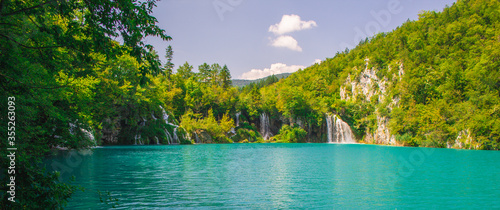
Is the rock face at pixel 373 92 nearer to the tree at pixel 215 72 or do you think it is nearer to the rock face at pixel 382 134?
the rock face at pixel 382 134

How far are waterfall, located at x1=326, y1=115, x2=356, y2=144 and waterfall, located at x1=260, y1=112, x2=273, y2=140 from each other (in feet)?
50.6

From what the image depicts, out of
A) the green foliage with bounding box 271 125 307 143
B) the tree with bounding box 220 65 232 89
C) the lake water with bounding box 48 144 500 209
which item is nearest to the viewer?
the lake water with bounding box 48 144 500 209

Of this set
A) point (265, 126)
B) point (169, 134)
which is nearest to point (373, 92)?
point (265, 126)

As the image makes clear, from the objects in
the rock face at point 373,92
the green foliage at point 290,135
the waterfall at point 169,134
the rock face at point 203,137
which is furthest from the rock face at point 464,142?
the waterfall at point 169,134

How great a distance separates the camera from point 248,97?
73.2 m

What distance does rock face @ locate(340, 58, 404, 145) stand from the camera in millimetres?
56281

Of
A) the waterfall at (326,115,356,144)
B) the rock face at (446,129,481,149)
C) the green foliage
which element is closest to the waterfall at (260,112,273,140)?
the green foliage

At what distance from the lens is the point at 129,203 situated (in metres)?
9.34

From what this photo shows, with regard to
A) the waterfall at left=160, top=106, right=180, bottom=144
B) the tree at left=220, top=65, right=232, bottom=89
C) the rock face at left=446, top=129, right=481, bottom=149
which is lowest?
the rock face at left=446, top=129, right=481, bottom=149

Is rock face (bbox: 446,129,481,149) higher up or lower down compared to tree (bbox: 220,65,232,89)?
lower down

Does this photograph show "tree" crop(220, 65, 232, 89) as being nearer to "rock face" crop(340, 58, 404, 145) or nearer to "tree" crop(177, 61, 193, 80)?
"tree" crop(177, 61, 193, 80)

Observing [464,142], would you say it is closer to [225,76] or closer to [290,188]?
[290,188]

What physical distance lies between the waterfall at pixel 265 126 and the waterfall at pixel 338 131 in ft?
50.6

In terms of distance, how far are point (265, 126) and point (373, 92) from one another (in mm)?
27475
